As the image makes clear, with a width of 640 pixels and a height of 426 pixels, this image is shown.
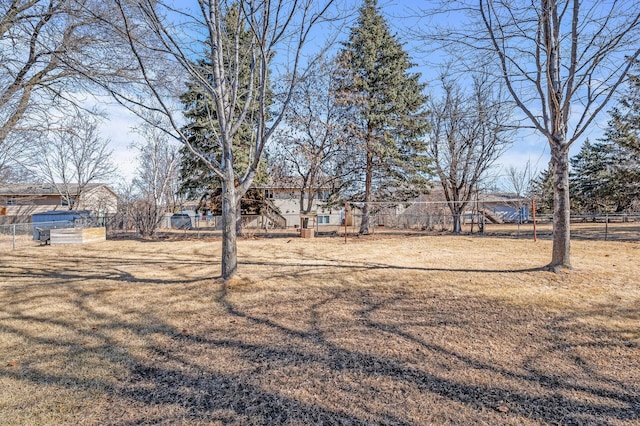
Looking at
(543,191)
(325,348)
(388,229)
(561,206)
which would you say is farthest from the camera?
(543,191)

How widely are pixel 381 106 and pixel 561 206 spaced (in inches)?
465

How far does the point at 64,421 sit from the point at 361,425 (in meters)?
1.94

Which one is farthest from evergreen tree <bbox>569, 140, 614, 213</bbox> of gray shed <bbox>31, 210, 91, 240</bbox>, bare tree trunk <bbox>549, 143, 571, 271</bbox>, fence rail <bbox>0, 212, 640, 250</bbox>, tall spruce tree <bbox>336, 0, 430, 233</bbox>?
gray shed <bbox>31, 210, 91, 240</bbox>

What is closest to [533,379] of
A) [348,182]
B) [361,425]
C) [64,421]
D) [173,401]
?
[361,425]

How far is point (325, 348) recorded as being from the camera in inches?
128

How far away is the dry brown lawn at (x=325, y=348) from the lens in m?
2.26

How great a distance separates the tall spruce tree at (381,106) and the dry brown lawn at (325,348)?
443 inches

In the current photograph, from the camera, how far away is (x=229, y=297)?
197 inches

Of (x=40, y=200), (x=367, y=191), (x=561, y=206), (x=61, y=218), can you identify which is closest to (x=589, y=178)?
(x=367, y=191)

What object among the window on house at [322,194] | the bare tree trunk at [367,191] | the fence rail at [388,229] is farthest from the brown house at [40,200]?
the bare tree trunk at [367,191]

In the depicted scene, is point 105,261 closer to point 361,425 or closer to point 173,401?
point 173,401

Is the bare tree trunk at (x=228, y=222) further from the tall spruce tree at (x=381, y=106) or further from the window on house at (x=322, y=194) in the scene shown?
the window on house at (x=322, y=194)

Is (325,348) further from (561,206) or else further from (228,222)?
(561,206)

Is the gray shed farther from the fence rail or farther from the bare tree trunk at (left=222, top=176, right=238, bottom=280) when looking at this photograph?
the bare tree trunk at (left=222, top=176, right=238, bottom=280)
